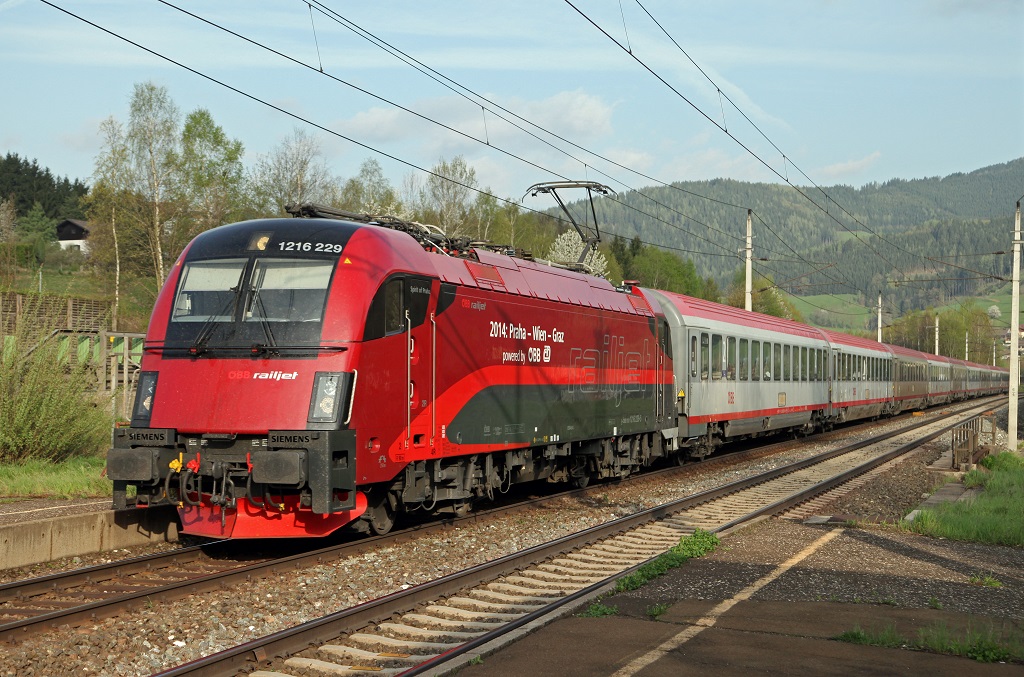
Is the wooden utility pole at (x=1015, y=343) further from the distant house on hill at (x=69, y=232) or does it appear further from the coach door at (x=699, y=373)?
the distant house on hill at (x=69, y=232)

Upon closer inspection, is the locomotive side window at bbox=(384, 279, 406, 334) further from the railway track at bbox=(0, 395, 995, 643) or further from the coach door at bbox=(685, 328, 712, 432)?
the coach door at bbox=(685, 328, 712, 432)

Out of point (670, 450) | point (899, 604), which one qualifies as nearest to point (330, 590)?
point (899, 604)

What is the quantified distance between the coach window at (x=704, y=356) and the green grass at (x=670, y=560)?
402 inches

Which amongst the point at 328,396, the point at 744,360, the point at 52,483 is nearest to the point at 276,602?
the point at 328,396

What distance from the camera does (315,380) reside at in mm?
10219

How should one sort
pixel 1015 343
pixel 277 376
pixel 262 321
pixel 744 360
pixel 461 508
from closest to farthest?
pixel 277 376, pixel 262 321, pixel 461 508, pixel 744 360, pixel 1015 343

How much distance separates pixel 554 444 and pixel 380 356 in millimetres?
5605

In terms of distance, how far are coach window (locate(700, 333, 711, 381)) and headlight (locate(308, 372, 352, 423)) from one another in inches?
524

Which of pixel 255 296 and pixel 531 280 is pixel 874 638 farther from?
pixel 531 280

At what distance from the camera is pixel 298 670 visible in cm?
718

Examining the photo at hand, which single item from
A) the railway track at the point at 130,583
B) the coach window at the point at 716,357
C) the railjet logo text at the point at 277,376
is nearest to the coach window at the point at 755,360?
the coach window at the point at 716,357

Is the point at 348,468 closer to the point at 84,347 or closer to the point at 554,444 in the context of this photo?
the point at 554,444

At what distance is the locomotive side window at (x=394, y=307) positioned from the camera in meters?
11.0

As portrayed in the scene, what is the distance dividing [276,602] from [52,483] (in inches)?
286
